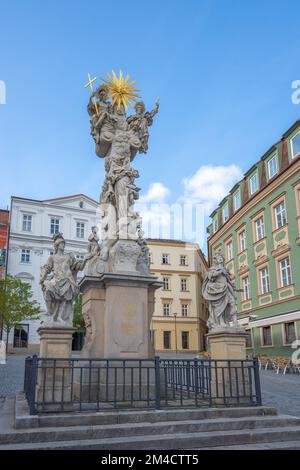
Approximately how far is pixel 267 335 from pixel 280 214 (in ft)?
25.1

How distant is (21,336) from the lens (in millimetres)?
41156

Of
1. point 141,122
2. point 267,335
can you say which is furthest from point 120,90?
point 267,335

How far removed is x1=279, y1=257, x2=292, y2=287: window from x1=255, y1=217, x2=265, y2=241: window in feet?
10.9

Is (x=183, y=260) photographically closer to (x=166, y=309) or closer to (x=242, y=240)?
(x=166, y=309)

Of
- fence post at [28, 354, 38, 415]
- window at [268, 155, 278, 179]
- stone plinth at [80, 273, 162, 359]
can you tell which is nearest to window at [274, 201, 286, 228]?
window at [268, 155, 278, 179]

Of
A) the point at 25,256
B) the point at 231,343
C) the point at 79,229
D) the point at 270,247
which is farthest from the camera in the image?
the point at 79,229

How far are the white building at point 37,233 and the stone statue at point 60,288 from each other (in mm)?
33559

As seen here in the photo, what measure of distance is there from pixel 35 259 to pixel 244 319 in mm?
23423

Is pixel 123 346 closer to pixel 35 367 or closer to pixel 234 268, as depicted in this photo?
pixel 35 367

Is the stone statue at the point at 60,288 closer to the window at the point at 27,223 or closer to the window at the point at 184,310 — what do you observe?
the window at the point at 27,223

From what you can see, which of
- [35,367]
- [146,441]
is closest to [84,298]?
[35,367]

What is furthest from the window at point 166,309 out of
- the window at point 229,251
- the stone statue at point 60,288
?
the stone statue at point 60,288

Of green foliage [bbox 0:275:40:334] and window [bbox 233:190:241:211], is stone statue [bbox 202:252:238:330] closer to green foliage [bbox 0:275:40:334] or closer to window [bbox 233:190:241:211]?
window [bbox 233:190:241:211]

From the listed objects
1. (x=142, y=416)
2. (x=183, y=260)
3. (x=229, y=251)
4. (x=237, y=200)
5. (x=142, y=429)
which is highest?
(x=237, y=200)
